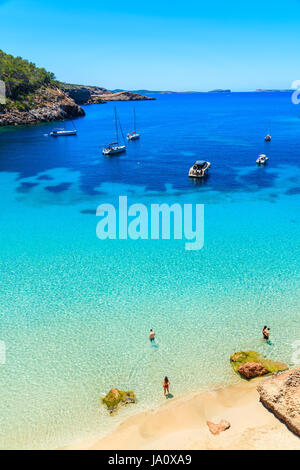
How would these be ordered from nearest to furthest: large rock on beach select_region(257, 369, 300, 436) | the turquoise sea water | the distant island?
1. large rock on beach select_region(257, 369, 300, 436)
2. the turquoise sea water
3. the distant island

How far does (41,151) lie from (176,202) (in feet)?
173

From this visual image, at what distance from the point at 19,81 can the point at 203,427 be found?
15132 cm

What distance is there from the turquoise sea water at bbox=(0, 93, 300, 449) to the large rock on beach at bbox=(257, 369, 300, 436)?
2.49m

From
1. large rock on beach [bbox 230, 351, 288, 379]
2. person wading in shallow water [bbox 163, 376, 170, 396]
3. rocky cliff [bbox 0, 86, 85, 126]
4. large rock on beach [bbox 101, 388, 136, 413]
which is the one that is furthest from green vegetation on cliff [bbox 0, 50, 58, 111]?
large rock on beach [bbox 230, 351, 288, 379]

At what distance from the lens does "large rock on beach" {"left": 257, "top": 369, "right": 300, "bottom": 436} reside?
15250 millimetres

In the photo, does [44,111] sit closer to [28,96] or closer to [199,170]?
[28,96]

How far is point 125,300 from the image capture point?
25750mm

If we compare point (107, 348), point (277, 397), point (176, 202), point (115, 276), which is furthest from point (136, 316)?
point (176, 202)

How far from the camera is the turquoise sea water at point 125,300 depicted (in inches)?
721

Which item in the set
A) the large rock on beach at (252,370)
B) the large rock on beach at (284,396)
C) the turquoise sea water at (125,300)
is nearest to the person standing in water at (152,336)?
the turquoise sea water at (125,300)

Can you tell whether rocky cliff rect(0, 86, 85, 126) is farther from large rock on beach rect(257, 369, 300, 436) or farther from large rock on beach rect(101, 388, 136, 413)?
large rock on beach rect(257, 369, 300, 436)

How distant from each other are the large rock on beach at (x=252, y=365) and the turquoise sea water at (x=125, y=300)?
65cm
